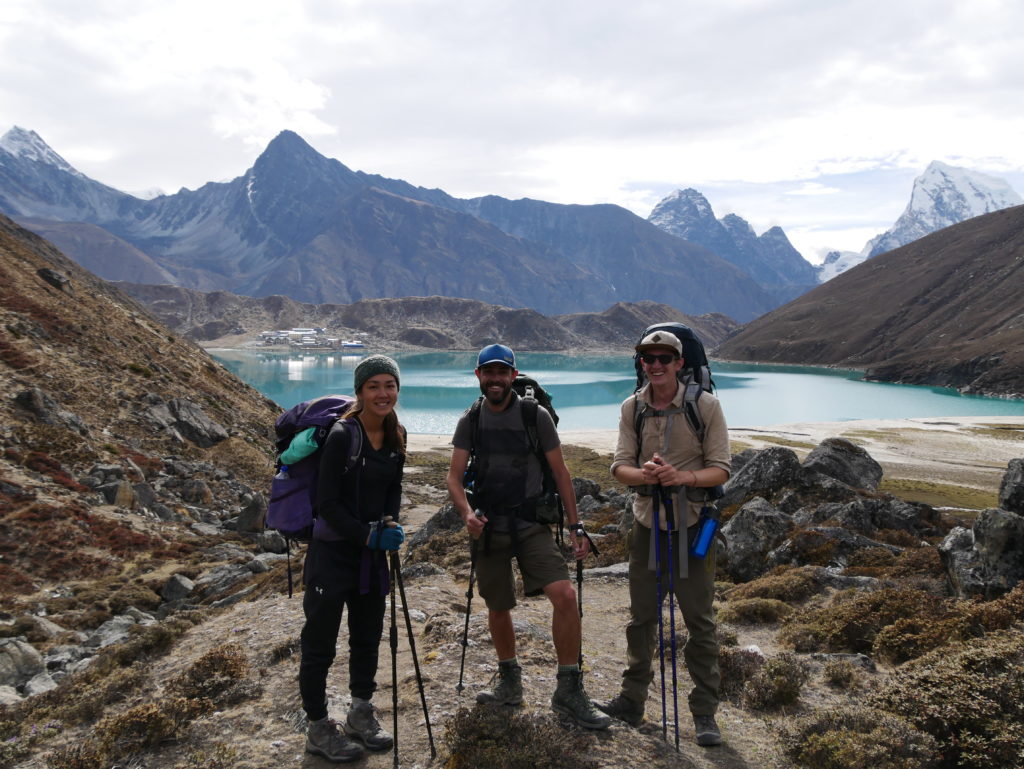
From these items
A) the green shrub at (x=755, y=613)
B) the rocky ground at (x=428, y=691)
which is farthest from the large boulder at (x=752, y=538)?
the green shrub at (x=755, y=613)

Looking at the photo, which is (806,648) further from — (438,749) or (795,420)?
(795,420)

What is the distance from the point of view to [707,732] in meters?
5.69

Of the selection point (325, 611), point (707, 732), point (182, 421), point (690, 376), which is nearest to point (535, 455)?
point (690, 376)

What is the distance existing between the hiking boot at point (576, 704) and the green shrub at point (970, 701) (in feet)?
9.38

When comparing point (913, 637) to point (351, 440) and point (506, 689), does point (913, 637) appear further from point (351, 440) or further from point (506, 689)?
point (351, 440)

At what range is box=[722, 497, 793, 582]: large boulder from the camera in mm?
14430

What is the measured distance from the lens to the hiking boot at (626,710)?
5.88 meters

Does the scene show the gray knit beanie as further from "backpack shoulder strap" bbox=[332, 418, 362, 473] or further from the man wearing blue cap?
the man wearing blue cap

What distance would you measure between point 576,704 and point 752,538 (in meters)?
10.4

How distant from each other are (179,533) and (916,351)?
8082 inches

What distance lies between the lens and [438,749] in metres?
5.51

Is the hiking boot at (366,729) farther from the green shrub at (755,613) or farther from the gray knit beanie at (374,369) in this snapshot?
the green shrub at (755,613)

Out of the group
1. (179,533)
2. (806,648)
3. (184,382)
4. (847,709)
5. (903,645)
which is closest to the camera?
(847,709)

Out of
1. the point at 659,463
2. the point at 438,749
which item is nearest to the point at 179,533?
the point at 438,749
